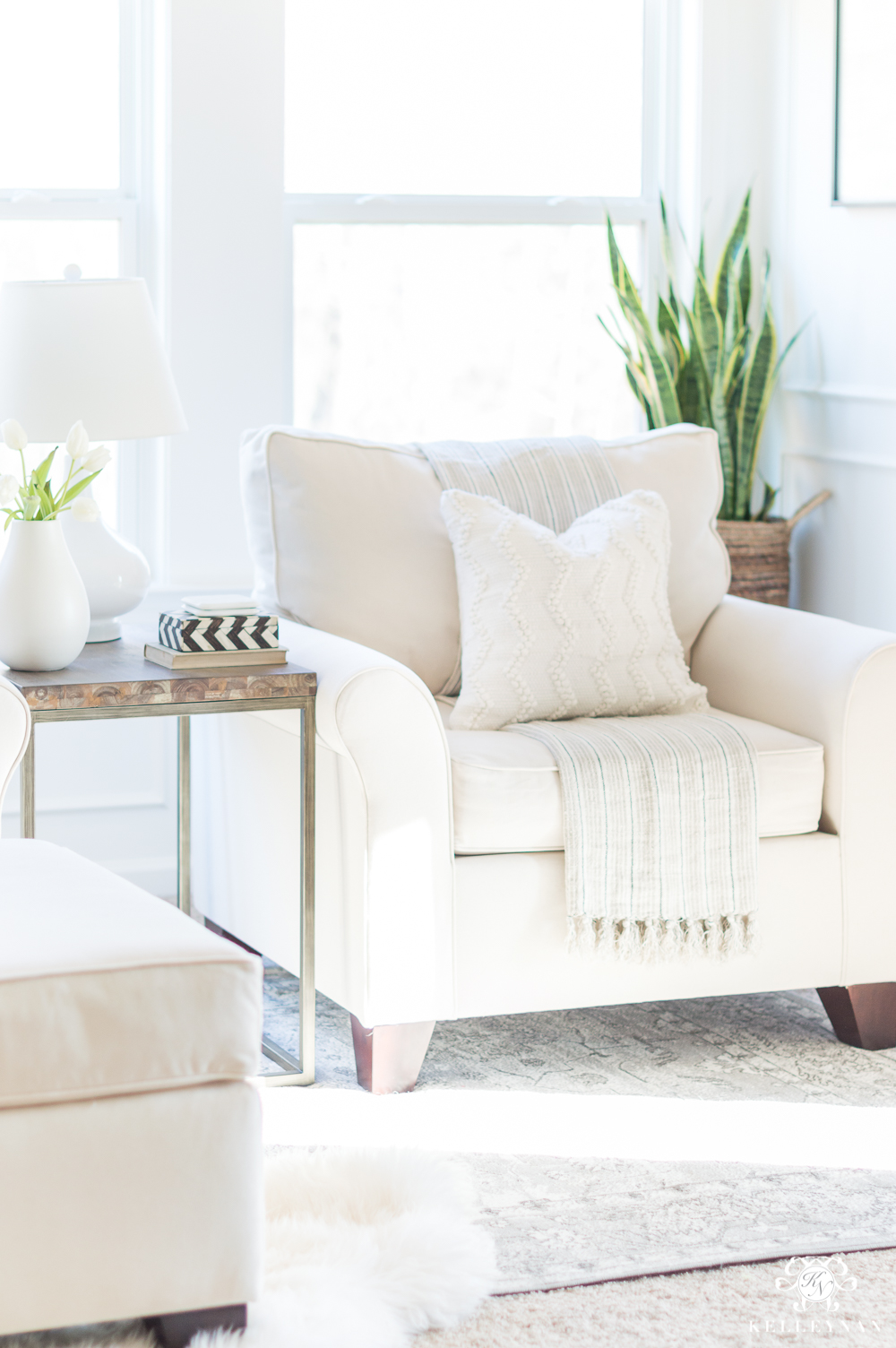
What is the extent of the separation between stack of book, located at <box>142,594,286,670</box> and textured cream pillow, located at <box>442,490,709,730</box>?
0.36 m

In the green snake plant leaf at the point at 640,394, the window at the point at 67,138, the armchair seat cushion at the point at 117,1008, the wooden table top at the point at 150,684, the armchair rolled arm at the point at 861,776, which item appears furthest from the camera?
the green snake plant leaf at the point at 640,394

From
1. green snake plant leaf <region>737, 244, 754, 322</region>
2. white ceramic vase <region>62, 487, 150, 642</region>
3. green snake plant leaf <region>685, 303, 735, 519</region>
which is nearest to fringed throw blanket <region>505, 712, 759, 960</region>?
white ceramic vase <region>62, 487, 150, 642</region>

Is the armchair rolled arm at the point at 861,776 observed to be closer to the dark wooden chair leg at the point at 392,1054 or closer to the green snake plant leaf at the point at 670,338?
the dark wooden chair leg at the point at 392,1054

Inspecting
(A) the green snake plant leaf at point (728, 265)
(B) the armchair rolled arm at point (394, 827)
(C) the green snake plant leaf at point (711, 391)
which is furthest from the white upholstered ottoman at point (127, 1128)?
(A) the green snake plant leaf at point (728, 265)

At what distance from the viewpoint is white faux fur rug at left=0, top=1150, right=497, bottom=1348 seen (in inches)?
69.4

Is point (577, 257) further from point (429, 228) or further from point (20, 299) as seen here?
Result: point (20, 299)

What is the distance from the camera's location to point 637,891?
2.59 m

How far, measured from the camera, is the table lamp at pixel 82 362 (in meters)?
2.65

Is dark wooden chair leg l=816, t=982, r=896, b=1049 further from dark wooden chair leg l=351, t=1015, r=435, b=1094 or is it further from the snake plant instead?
the snake plant

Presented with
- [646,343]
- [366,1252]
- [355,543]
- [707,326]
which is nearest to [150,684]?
[355,543]

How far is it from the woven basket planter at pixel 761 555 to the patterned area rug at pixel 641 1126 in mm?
1056

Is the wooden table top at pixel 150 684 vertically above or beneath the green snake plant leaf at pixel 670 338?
beneath

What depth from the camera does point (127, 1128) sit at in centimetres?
166

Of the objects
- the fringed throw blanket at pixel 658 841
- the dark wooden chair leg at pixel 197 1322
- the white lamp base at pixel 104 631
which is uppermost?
the white lamp base at pixel 104 631
